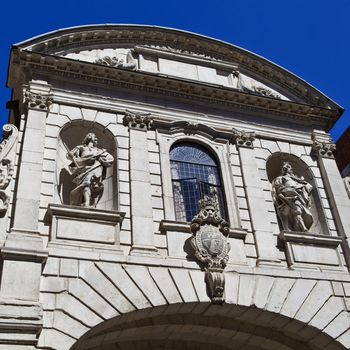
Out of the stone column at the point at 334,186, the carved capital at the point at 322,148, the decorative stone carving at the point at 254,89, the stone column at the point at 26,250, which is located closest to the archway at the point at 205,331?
the stone column at the point at 26,250

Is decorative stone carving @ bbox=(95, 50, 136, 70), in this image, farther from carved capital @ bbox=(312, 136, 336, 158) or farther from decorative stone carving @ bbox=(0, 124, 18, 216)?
carved capital @ bbox=(312, 136, 336, 158)

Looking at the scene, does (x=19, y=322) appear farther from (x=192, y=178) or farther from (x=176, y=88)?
(x=176, y=88)

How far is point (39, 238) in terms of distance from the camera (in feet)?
38.5

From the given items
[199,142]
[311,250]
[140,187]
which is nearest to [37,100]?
[140,187]

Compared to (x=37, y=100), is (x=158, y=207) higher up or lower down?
lower down

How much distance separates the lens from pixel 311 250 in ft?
46.4

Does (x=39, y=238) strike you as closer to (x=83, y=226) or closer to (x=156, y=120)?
(x=83, y=226)

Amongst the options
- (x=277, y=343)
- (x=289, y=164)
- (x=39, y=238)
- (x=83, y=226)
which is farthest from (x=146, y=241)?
(x=289, y=164)

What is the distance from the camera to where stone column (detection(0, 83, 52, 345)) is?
10344 millimetres

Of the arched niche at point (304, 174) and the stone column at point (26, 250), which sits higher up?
the arched niche at point (304, 174)

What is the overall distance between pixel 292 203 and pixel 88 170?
550cm

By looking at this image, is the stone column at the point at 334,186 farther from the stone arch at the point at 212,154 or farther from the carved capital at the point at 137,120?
the carved capital at the point at 137,120

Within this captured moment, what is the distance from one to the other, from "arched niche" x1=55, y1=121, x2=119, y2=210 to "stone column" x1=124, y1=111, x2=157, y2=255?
47cm

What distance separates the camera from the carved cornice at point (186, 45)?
16.4 m
